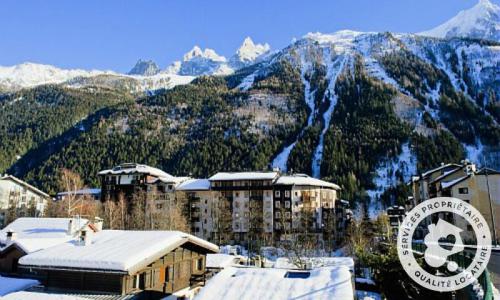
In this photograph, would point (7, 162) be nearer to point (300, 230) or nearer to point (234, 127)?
point (234, 127)

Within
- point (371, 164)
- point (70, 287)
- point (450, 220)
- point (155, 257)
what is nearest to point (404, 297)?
point (155, 257)

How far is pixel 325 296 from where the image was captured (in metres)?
16.1

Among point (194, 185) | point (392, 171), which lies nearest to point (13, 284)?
point (194, 185)

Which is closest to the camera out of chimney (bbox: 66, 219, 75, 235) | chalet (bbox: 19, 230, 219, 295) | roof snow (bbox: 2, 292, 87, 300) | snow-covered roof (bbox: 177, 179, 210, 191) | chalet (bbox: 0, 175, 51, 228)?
roof snow (bbox: 2, 292, 87, 300)

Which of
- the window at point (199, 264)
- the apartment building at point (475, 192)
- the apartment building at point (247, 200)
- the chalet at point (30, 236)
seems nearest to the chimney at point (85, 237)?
the chalet at point (30, 236)

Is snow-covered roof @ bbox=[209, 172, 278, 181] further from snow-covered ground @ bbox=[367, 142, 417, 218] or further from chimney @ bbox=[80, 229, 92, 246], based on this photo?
chimney @ bbox=[80, 229, 92, 246]

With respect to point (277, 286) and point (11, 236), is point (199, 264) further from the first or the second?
point (11, 236)

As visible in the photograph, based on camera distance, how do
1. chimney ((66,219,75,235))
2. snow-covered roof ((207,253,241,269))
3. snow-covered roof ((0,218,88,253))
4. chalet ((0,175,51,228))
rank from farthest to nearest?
chalet ((0,175,51,228)) → snow-covered roof ((207,253,241,269)) → chimney ((66,219,75,235)) → snow-covered roof ((0,218,88,253))

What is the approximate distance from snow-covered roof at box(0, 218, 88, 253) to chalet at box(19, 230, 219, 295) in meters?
4.61

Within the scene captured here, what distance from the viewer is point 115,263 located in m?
20.2

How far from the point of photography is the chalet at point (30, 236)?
2806cm

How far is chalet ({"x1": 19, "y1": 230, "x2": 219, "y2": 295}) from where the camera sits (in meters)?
20.9

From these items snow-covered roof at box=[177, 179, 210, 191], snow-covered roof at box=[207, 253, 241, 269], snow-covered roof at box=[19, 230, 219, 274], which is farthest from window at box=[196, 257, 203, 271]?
snow-covered roof at box=[177, 179, 210, 191]

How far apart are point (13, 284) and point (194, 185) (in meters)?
69.0
